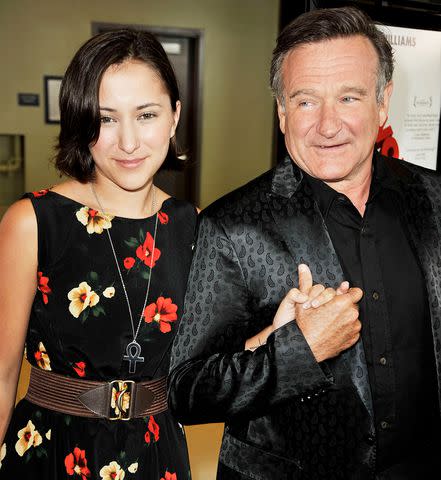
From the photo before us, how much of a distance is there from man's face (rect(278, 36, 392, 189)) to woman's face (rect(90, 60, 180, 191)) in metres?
0.35

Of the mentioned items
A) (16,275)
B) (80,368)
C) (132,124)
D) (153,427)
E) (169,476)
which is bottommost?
(169,476)

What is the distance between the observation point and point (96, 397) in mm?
1713

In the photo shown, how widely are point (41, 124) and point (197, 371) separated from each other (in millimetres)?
6470

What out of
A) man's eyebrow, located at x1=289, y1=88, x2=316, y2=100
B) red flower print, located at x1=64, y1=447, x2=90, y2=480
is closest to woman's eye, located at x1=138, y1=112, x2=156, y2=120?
man's eyebrow, located at x1=289, y1=88, x2=316, y2=100

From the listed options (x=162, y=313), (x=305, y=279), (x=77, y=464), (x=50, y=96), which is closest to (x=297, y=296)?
(x=305, y=279)

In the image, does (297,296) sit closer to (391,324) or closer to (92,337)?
(391,324)

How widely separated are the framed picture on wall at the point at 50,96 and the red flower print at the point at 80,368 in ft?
19.6

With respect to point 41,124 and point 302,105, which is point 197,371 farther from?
point 41,124

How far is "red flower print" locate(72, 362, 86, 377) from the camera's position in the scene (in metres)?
1.72

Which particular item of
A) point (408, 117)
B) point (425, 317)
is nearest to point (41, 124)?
point (408, 117)

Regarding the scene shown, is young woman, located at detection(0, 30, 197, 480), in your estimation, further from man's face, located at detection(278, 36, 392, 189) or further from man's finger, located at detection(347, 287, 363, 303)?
man's finger, located at detection(347, 287, 363, 303)

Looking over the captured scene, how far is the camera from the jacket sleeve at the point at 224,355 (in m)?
1.32

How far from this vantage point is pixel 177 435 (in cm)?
182

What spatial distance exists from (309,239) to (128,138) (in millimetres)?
504
